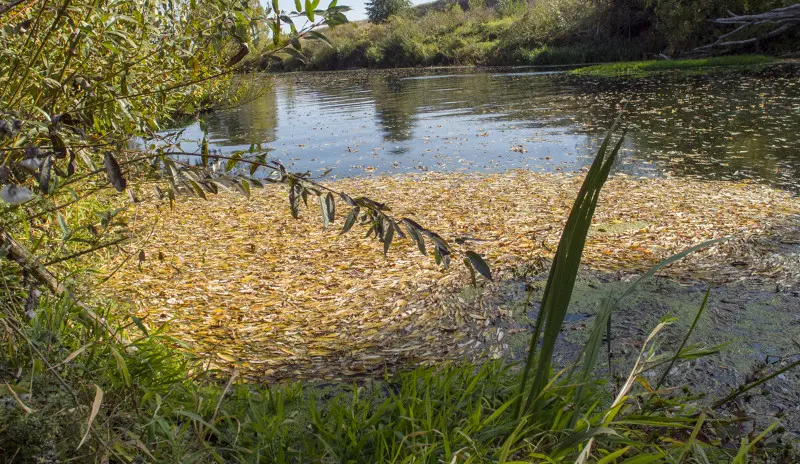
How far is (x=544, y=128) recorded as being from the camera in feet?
45.8

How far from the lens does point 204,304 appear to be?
181 inches

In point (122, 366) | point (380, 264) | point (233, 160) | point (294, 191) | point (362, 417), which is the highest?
point (233, 160)

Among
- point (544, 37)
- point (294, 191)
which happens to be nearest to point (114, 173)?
point (294, 191)

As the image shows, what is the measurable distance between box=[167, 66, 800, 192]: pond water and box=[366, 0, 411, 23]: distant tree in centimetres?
5212

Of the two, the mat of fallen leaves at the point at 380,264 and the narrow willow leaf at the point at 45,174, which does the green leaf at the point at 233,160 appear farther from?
the mat of fallen leaves at the point at 380,264

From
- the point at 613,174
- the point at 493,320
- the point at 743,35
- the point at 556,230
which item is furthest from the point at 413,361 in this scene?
the point at 743,35

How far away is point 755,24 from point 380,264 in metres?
26.9

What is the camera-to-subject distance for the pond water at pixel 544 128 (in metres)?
9.98

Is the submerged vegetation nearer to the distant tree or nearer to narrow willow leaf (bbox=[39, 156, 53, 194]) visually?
narrow willow leaf (bbox=[39, 156, 53, 194])

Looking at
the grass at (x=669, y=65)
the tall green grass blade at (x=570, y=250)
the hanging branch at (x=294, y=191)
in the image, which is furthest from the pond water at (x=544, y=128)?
the tall green grass blade at (x=570, y=250)

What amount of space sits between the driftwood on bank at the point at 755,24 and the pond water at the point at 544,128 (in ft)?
9.33

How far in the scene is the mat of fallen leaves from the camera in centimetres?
401

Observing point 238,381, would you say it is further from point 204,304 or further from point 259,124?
point 259,124

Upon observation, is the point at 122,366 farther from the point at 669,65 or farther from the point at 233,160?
the point at 669,65
